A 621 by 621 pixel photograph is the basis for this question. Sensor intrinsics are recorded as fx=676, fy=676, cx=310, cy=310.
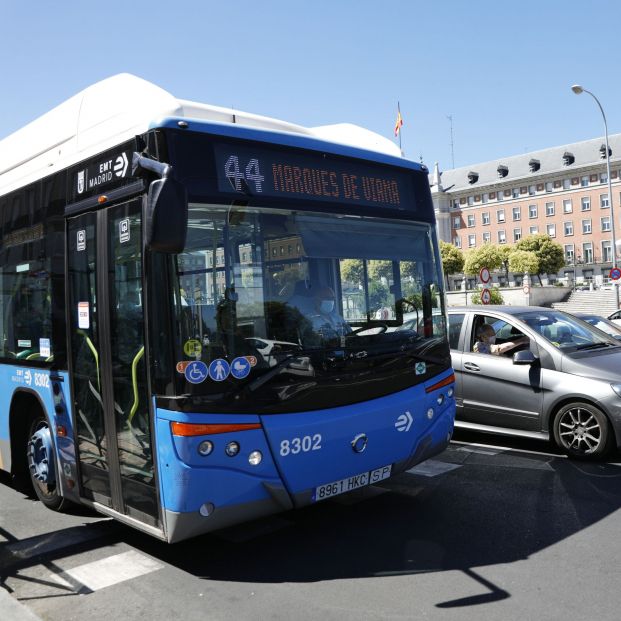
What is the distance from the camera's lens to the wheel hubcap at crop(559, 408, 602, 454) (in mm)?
7016

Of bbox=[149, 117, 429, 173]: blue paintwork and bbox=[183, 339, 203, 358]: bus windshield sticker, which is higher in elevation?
bbox=[149, 117, 429, 173]: blue paintwork

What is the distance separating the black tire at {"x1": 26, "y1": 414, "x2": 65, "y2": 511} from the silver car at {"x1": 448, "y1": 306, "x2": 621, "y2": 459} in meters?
4.69

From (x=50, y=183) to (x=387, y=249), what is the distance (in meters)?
2.74

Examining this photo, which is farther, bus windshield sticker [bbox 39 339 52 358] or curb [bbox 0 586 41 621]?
bus windshield sticker [bbox 39 339 52 358]

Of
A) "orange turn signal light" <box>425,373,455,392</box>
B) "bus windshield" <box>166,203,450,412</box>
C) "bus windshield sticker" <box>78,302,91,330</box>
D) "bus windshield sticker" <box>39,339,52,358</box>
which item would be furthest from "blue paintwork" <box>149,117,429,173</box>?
"bus windshield sticker" <box>39,339,52,358</box>

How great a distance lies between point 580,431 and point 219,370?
4661 millimetres

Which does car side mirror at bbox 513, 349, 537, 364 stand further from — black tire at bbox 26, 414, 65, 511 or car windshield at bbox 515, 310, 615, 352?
black tire at bbox 26, 414, 65, 511

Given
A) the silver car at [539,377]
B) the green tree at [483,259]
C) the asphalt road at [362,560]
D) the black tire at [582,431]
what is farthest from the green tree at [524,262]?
the asphalt road at [362,560]

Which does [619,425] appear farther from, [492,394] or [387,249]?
[387,249]

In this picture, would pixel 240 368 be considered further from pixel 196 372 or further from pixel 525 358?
pixel 525 358

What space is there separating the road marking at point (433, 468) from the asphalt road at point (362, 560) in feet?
1.26

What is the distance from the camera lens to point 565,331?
800 cm

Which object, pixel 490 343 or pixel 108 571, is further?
pixel 490 343

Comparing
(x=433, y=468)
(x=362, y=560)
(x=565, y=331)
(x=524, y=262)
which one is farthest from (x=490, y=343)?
(x=524, y=262)
